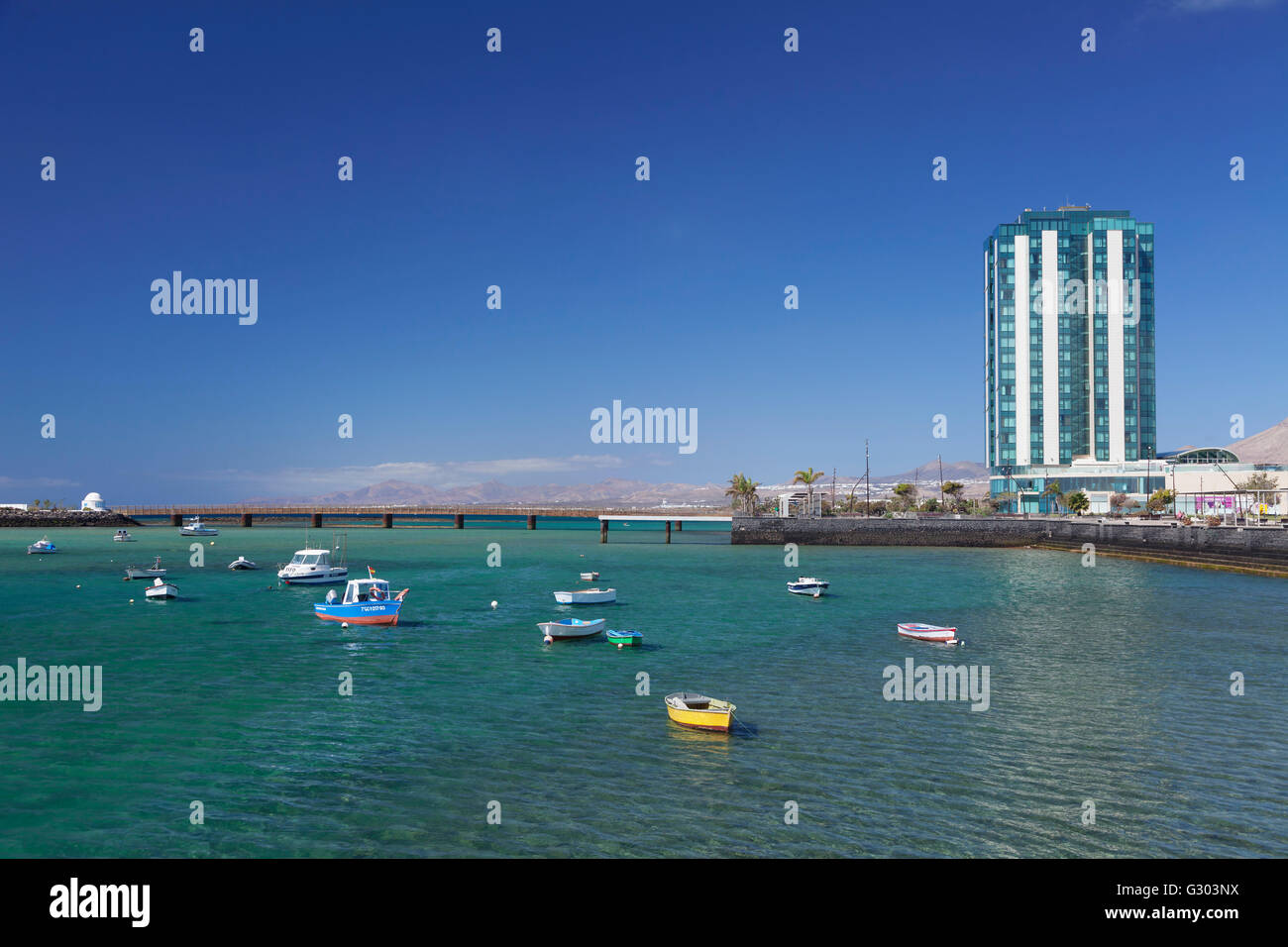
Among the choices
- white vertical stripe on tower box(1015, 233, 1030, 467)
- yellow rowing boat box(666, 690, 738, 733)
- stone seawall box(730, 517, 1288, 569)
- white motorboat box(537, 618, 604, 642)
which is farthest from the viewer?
white vertical stripe on tower box(1015, 233, 1030, 467)

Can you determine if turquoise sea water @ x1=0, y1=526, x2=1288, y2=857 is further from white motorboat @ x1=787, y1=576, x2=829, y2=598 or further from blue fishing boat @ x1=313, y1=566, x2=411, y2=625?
white motorboat @ x1=787, y1=576, x2=829, y2=598

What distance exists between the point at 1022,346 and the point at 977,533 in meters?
72.7

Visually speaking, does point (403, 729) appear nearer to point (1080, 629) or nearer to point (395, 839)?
point (395, 839)

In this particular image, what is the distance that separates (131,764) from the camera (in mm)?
21609

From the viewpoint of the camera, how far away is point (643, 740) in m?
23.5

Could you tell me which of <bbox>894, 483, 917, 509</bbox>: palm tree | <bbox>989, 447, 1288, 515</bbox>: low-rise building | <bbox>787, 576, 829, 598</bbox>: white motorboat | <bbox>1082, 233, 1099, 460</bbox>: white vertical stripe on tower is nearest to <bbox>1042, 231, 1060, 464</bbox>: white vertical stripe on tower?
<bbox>1082, 233, 1099, 460</bbox>: white vertical stripe on tower

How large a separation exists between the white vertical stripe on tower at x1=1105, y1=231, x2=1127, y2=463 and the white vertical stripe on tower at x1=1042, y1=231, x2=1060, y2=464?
36.6 feet

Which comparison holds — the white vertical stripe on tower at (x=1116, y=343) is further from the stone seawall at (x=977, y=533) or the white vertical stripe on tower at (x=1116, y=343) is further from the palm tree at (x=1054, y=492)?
the stone seawall at (x=977, y=533)

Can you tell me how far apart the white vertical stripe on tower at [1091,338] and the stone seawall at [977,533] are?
61.3 meters

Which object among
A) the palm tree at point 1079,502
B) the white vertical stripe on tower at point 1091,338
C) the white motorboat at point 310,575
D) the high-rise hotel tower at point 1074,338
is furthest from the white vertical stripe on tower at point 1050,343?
the white motorboat at point 310,575

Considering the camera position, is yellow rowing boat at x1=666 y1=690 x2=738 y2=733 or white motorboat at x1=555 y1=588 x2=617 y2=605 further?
white motorboat at x1=555 y1=588 x2=617 y2=605

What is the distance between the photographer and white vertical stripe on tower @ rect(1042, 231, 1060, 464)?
179 meters

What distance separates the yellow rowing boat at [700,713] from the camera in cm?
2395

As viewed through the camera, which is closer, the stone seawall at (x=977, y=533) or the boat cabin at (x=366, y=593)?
the boat cabin at (x=366, y=593)
